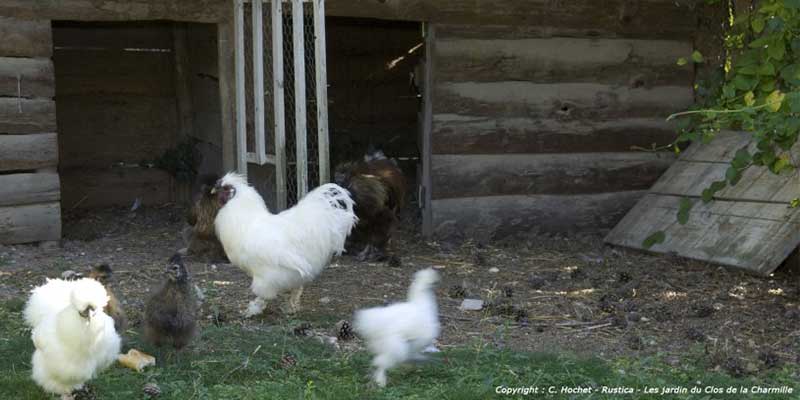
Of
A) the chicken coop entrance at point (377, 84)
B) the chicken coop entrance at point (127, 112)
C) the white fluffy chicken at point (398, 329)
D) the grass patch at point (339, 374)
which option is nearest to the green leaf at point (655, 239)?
the grass patch at point (339, 374)

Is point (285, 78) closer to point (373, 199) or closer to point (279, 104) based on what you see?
point (279, 104)

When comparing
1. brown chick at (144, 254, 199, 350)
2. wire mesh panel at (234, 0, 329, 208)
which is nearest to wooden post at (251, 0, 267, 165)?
wire mesh panel at (234, 0, 329, 208)

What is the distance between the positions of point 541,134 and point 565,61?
801 mm

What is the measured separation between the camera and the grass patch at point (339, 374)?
5.17 metres

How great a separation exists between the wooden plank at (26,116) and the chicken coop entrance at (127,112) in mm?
2821

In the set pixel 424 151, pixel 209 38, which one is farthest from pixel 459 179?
pixel 209 38

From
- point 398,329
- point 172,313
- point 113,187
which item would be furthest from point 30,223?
point 398,329

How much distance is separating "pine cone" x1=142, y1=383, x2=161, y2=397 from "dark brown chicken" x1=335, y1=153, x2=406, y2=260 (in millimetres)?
3544

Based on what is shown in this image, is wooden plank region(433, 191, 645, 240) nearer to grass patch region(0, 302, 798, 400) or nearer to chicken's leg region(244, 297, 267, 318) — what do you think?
chicken's leg region(244, 297, 267, 318)

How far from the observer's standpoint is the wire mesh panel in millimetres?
8016

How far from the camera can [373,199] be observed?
8555 millimetres

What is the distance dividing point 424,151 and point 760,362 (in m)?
4.96

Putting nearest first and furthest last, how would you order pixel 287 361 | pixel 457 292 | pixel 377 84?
pixel 287 361
pixel 457 292
pixel 377 84

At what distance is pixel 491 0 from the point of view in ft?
32.1
